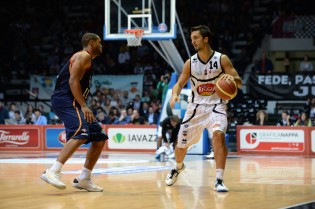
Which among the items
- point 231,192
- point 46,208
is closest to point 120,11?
point 231,192

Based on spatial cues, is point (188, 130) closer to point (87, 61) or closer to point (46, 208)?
point (87, 61)

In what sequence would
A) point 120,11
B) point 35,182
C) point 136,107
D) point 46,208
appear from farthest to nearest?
1. point 136,107
2. point 120,11
3. point 35,182
4. point 46,208

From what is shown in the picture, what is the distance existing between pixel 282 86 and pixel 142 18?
272 inches

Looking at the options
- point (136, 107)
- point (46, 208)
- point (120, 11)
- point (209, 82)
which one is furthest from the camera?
point (136, 107)

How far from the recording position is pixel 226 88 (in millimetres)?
8891

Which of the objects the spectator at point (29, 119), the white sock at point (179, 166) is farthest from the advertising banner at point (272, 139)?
the white sock at point (179, 166)

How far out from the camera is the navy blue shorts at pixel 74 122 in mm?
8531

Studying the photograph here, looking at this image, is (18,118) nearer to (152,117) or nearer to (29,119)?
(29,119)

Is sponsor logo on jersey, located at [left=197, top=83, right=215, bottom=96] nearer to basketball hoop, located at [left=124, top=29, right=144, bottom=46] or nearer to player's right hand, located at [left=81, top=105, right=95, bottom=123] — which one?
player's right hand, located at [left=81, top=105, right=95, bottom=123]

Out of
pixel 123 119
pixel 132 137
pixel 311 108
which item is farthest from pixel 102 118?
pixel 311 108

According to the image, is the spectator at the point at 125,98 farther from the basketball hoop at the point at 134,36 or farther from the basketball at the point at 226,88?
the basketball at the point at 226,88

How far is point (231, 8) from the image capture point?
28.4 m

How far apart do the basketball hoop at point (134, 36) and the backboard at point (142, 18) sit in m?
0.11

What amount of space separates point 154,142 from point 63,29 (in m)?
11.2
